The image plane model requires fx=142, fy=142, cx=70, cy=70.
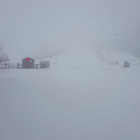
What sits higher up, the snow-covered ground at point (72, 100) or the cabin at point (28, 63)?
the cabin at point (28, 63)

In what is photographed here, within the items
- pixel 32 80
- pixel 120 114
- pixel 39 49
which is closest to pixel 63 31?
pixel 39 49

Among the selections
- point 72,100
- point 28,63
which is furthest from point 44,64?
point 72,100

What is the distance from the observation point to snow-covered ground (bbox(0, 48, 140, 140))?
2.19 metres

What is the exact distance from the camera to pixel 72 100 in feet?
7.57

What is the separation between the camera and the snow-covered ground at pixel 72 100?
86.3 inches

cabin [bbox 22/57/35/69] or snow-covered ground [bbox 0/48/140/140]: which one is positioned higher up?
cabin [bbox 22/57/35/69]

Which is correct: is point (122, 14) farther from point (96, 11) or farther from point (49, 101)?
point (49, 101)

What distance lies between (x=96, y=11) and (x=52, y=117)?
1.93 m

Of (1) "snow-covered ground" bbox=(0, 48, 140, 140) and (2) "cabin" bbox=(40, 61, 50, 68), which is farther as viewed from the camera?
(2) "cabin" bbox=(40, 61, 50, 68)

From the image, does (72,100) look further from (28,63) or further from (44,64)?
(28,63)

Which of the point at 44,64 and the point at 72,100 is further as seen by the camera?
the point at 44,64

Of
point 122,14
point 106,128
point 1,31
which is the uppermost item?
point 122,14

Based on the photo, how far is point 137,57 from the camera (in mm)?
2451

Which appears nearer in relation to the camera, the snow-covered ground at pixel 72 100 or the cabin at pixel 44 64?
the snow-covered ground at pixel 72 100
